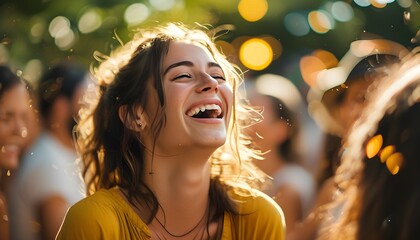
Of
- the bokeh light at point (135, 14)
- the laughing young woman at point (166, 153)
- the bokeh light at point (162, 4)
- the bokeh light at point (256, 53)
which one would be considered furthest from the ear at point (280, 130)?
the bokeh light at point (256, 53)

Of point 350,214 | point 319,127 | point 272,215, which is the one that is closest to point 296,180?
point 319,127

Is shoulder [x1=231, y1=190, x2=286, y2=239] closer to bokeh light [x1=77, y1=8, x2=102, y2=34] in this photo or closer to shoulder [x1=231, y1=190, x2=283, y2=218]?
shoulder [x1=231, y1=190, x2=283, y2=218]

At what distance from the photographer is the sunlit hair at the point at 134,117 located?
2598mm

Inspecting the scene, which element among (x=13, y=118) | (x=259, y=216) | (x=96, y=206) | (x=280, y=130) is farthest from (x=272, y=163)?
(x=96, y=206)

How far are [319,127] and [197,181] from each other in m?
1.77

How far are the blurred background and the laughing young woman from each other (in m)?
2.53

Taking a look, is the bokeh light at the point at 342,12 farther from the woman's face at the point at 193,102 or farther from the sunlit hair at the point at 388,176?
the sunlit hair at the point at 388,176

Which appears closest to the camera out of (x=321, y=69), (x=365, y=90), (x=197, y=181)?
(x=197, y=181)

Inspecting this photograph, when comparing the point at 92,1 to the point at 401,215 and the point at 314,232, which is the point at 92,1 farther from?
the point at 401,215

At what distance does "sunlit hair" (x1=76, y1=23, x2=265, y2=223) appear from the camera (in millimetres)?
2598

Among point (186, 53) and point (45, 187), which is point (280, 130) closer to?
point (45, 187)

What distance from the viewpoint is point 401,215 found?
1443 mm

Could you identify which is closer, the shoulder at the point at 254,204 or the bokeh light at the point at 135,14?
the shoulder at the point at 254,204

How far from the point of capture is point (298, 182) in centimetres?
371
